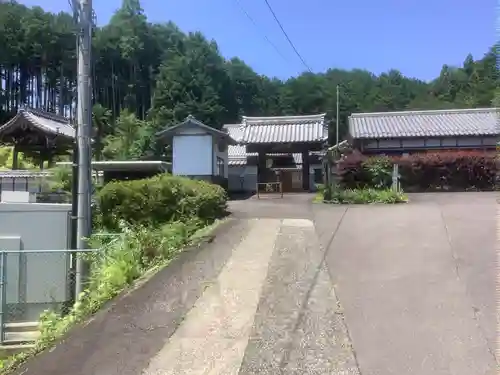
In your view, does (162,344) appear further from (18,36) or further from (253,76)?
(18,36)

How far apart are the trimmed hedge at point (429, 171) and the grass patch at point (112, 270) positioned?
38.1 ft

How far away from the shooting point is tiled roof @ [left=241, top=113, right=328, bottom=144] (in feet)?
76.0

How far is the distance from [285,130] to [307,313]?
19.5 m

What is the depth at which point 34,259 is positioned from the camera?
333 inches

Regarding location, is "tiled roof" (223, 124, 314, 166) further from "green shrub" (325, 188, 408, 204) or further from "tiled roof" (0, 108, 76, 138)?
"green shrub" (325, 188, 408, 204)

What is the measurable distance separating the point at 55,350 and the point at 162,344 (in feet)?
3.66

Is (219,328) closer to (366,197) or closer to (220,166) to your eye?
(366,197)

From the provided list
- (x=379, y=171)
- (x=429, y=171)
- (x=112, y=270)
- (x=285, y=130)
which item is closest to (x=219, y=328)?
(x=112, y=270)

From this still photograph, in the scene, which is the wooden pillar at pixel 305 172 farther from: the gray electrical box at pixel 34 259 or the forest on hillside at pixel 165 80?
the forest on hillside at pixel 165 80

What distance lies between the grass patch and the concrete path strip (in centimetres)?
132

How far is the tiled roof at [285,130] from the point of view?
2317 cm

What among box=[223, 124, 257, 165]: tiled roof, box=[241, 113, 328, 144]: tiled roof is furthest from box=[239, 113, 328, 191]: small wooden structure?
box=[223, 124, 257, 165]: tiled roof

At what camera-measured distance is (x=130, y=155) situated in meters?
32.8

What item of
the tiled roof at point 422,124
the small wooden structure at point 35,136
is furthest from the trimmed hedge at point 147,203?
the tiled roof at point 422,124
